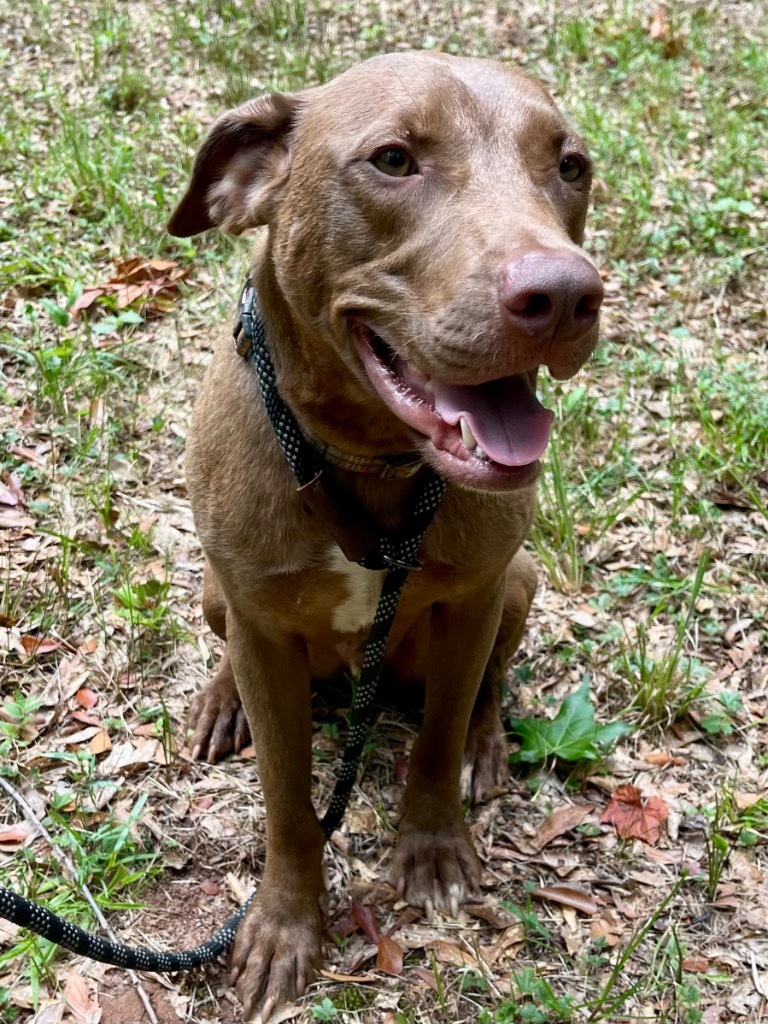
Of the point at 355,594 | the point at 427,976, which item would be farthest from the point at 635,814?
the point at 355,594

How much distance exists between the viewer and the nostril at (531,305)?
1828mm

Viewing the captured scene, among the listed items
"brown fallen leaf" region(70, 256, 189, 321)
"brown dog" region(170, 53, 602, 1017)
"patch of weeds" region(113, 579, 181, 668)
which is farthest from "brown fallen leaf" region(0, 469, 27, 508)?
"brown dog" region(170, 53, 602, 1017)

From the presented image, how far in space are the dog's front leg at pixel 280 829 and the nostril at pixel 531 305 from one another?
1145mm

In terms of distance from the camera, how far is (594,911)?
2939mm

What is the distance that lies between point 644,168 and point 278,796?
4.21 metres

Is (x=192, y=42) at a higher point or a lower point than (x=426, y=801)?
higher

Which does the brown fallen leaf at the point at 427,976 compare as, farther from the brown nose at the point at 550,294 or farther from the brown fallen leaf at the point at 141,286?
the brown fallen leaf at the point at 141,286

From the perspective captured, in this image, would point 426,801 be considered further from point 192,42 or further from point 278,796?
point 192,42

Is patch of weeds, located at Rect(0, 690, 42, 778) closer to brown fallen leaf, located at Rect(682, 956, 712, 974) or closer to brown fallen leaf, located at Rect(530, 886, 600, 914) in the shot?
brown fallen leaf, located at Rect(530, 886, 600, 914)

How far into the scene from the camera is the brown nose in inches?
71.2

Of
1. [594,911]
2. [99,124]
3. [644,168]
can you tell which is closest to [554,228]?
[594,911]

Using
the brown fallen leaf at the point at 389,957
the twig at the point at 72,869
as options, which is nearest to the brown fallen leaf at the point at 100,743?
the twig at the point at 72,869

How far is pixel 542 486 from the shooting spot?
4.08 m

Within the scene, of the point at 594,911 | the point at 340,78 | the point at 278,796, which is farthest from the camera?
the point at 594,911
